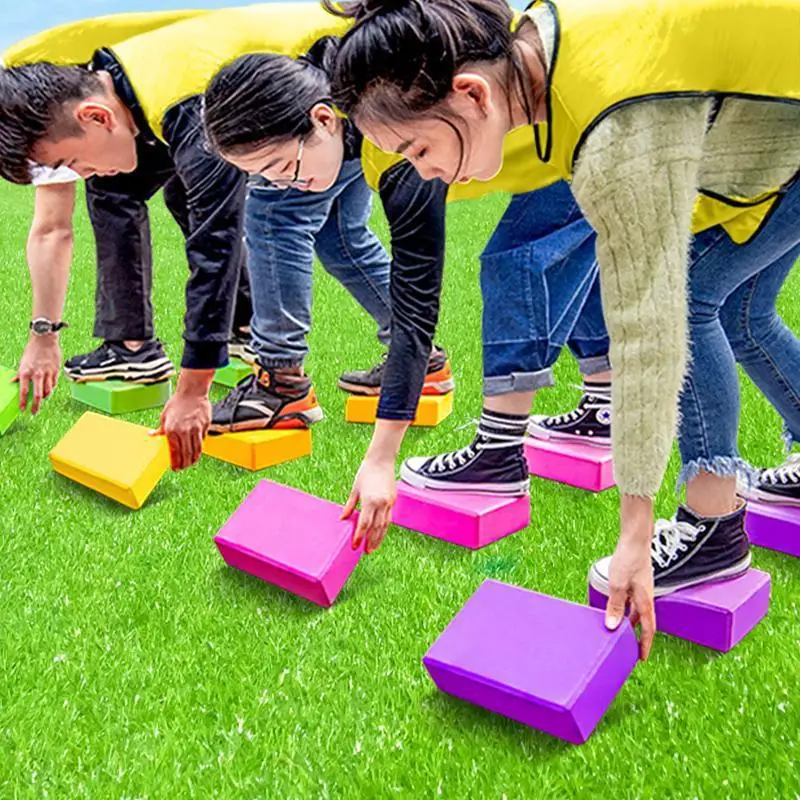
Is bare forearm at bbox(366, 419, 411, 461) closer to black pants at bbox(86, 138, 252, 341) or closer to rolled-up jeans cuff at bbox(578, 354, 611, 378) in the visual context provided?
rolled-up jeans cuff at bbox(578, 354, 611, 378)

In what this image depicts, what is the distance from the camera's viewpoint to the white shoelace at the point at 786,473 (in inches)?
82.4

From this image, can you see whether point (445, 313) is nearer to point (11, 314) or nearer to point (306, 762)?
point (11, 314)

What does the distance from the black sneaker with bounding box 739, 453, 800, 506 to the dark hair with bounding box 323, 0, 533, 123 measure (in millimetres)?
1149

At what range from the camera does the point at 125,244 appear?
3100 mm

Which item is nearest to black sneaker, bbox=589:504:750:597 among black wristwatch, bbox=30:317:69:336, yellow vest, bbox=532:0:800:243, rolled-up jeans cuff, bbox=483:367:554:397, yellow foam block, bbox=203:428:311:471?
rolled-up jeans cuff, bbox=483:367:554:397

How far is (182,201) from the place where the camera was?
3.19 metres

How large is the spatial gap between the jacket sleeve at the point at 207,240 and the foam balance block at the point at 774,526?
1219 millimetres

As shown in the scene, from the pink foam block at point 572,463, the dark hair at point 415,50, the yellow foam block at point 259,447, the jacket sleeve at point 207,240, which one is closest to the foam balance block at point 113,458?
the yellow foam block at point 259,447

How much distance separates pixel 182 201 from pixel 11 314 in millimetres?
1565

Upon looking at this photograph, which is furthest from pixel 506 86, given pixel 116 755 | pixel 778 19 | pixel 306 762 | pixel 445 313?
pixel 445 313

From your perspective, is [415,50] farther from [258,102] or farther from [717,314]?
[717,314]

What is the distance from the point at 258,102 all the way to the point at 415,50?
2.15 ft

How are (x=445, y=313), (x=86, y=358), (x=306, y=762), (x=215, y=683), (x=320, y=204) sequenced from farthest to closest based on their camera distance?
1. (x=445, y=313)
2. (x=86, y=358)
3. (x=320, y=204)
4. (x=215, y=683)
5. (x=306, y=762)

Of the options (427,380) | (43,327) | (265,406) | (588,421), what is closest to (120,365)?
(43,327)
